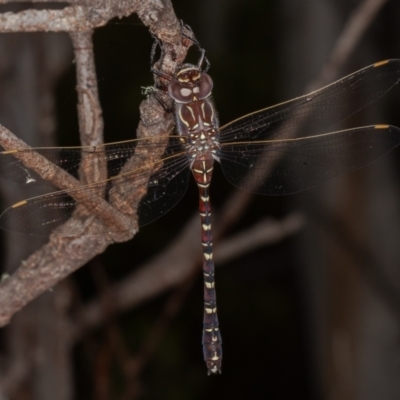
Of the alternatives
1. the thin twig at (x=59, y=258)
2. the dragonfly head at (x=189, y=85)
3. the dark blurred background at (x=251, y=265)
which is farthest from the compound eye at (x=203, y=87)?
the dark blurred background at (x=251, y=265)

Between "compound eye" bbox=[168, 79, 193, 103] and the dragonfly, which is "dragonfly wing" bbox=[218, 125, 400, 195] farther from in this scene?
"compound eye" bbox=[168, 79, 193, 103]

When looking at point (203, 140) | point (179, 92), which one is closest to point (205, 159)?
point (203, 140)

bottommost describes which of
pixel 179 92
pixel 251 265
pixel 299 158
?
pixel 251 265

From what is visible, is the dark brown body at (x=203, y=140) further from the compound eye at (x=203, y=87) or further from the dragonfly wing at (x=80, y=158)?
the dragonfly wing at (x=80, y=158)

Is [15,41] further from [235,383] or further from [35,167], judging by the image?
[235,383]

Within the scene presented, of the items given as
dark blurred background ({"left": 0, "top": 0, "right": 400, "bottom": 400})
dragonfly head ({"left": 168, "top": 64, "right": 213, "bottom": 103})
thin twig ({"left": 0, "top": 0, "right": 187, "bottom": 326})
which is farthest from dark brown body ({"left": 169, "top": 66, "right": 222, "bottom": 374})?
dark blurred background ({"left": 0, "top": 0, "right": 400, "bottom": 400})

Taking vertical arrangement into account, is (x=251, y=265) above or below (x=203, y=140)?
below

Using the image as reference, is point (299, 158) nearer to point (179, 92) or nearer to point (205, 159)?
point (205, 159)
